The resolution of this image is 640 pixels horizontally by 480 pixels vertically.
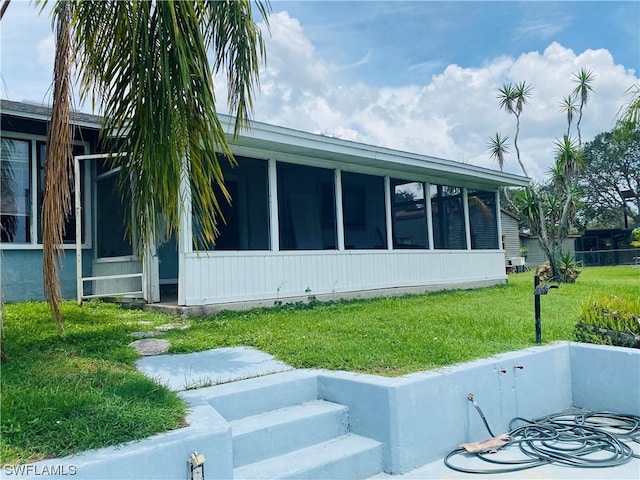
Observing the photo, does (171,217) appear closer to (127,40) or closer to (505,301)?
(127,40)

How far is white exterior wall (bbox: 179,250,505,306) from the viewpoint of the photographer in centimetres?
713

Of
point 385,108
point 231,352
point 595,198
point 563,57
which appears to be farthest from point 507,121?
point 595,198

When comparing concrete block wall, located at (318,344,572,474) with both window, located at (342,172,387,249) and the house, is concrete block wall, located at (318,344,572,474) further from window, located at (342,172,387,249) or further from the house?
window, located at (342,172,387,249)

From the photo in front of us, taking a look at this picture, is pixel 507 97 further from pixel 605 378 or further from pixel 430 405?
pixel 430 405

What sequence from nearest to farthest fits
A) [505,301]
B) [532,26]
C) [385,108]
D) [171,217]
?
[171,217]
[505,301]
[532,26]
[385,108]

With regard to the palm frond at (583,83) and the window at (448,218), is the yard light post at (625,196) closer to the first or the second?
the palm frond at (583,83)

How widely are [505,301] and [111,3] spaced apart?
25.5 ft

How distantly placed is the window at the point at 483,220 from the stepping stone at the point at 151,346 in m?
9.11

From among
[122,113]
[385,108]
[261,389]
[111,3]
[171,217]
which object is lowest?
[261,389]

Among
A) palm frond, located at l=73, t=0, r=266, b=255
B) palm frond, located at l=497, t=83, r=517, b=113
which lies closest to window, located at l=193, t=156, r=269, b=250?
palm frond, located at l=73, t=0, r=266, b=255

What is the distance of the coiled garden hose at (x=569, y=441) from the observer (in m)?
3.27

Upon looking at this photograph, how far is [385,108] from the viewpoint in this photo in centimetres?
2444

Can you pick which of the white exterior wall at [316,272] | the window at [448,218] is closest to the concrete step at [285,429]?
the white exterior wall at [316,272]

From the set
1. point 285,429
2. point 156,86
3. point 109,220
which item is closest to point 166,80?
point 156,86
